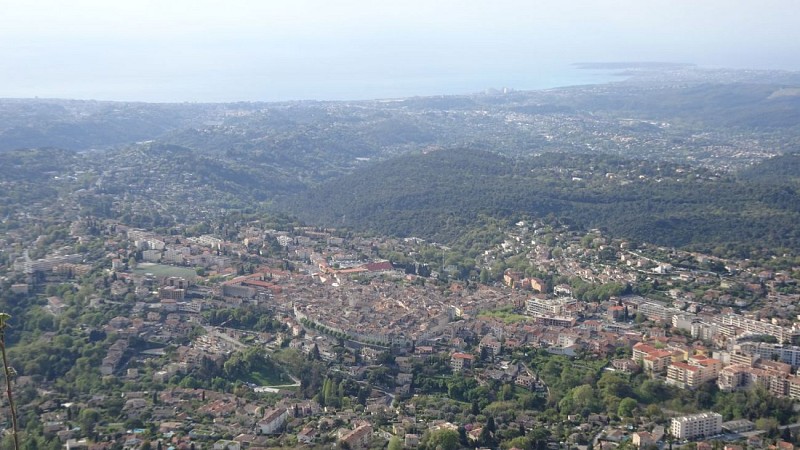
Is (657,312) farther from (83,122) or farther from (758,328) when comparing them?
(83,122)

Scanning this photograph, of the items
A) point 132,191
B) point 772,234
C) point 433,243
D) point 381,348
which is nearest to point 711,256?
point 772,234

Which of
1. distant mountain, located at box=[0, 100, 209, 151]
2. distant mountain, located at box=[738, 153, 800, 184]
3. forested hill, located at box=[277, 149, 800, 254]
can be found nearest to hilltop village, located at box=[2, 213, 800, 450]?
forested hill, located at box=[277, 149, 800, 254]

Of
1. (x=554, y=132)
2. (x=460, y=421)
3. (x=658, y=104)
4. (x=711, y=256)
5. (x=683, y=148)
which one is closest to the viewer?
(x=460, y=421)

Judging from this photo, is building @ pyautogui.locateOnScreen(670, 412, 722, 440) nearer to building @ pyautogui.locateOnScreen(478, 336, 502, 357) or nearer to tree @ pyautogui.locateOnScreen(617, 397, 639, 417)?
tree @ pyautogui.locateOnScreen(617, 397, 639, 417)

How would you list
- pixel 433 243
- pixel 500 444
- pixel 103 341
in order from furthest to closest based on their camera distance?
pixel 433 243 < pixel 103 341 < pixel 500 444

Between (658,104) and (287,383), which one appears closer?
(287,383)

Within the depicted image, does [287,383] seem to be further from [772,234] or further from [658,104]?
[658,104]

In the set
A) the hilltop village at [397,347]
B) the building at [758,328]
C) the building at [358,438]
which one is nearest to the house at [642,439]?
the hilltop village at [397,347]

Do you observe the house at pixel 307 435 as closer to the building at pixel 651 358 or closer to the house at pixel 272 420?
the house at pixel 272 420
